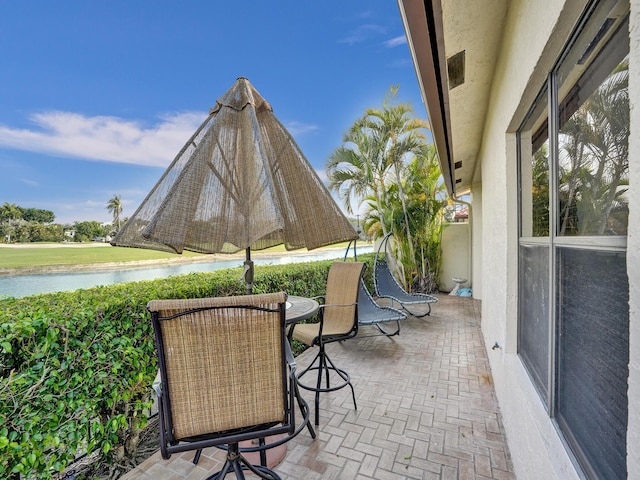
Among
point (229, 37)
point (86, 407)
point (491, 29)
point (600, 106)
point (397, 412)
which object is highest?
point (229, 37)

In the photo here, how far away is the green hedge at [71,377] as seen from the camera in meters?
1.67

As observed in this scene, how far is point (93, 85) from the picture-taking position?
1991cm

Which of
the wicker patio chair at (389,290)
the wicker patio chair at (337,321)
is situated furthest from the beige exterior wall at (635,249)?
the wicker patio chair at (389,290)

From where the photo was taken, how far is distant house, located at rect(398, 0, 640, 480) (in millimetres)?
907

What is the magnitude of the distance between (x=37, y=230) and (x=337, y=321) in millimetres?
15641

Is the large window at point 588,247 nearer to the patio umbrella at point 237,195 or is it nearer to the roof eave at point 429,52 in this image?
the roof eave at point 429,52

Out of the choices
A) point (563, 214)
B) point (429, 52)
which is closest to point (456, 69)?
point (429, 52)

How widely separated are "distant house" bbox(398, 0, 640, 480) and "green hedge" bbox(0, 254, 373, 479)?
2.38m

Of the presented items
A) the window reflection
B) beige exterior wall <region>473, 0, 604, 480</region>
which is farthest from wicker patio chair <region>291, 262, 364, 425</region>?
the window reflection

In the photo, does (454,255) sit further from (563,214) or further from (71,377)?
(71,377)

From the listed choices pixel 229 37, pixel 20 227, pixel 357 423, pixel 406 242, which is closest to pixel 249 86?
pixel 357 423

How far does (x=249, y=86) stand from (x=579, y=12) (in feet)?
6.51

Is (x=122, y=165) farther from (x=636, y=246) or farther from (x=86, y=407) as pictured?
(x=636, y=246)

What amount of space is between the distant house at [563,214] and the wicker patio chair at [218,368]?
1173mm
